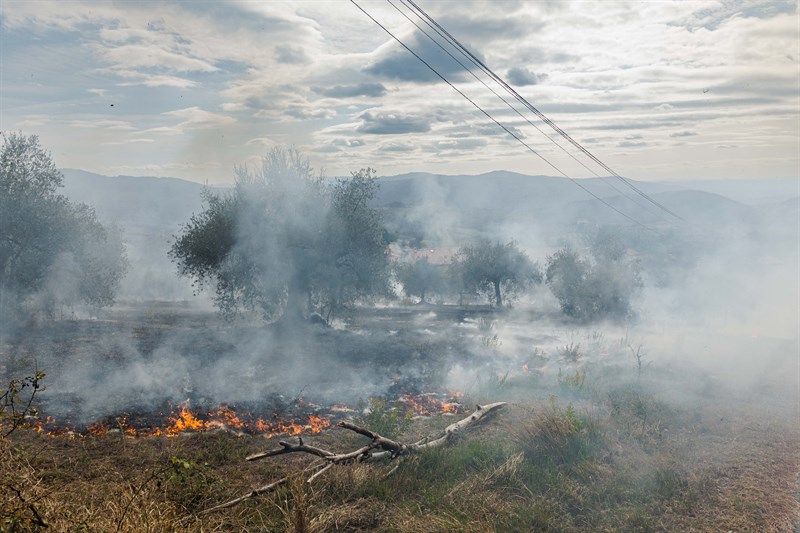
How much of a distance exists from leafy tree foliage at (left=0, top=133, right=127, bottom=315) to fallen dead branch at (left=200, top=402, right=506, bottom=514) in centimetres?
2276

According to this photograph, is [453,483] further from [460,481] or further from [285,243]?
[285,243]

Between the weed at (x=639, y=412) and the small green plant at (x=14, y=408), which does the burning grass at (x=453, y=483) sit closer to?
the weed at (x=639, y=412)

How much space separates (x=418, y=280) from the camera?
5450cm

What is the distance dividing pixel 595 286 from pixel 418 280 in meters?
23.0

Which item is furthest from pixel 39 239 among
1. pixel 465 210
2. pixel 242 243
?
pixel 465 210

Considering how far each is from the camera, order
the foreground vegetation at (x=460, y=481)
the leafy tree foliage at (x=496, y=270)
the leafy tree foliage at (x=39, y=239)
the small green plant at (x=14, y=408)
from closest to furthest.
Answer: the small green plant at (x=14, y=408) < the foreground vegetation at (x=460, y=481) < the leafy tree foliage at (x=39, y=239) < the leafy tree foliage at (x=496, y=270)

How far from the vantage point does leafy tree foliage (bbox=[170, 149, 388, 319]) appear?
26.3m

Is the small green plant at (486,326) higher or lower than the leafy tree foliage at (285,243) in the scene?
lower

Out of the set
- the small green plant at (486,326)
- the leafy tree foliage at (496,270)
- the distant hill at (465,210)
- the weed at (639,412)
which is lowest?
the small green plant at (486,326)

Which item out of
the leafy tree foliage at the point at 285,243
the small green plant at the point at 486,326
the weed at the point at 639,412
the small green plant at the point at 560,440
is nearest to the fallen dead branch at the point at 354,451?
the small green plant at the point at 560,440

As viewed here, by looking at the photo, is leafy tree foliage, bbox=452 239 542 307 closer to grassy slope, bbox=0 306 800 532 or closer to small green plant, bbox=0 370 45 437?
grassy slope, bbox=0 306 800 532

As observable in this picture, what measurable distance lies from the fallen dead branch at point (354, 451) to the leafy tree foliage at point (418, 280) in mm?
42264

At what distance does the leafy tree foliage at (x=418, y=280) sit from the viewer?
5419cm

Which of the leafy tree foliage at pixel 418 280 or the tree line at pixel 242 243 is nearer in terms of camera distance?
the tree line at pixel 242 243
